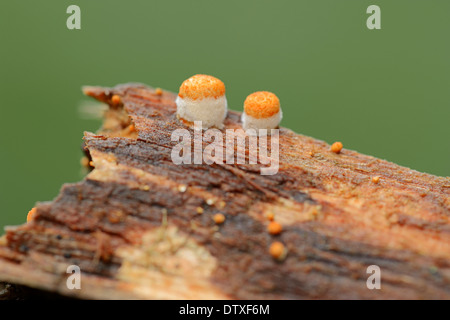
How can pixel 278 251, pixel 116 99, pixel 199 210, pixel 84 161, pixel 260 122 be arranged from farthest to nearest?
pixel 84 161
pixel 116 99
pixel 260 122
pixel 199 210
pixel 278 251

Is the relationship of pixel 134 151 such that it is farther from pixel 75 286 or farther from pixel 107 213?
pixel 75 286

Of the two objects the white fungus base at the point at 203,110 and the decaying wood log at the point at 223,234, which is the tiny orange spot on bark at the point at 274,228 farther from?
the white fungus base at the point at 203,110

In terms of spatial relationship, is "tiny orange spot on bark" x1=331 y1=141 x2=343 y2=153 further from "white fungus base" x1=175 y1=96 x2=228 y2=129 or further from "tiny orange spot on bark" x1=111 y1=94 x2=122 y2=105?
"tiny orange spot on bark" x1=111 y1=94 x2=122 y2=105

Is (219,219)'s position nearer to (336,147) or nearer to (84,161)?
(336,147)

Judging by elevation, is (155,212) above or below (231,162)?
below

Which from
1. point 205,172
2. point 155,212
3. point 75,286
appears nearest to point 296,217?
point 205,172

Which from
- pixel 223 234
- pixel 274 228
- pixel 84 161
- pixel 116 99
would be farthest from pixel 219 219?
pixel 84 161

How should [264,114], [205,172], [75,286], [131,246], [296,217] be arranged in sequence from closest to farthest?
[75,286], [131,246], [296,217], [205,172], [264,114]
